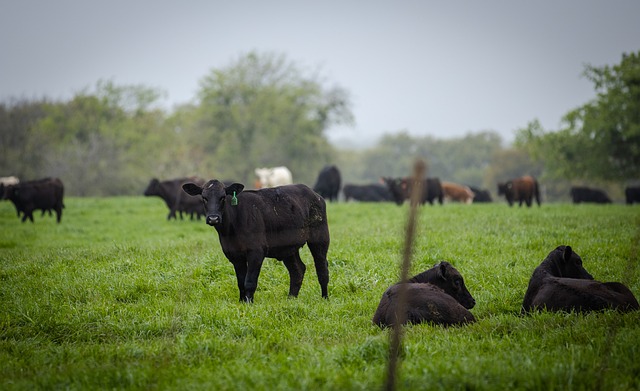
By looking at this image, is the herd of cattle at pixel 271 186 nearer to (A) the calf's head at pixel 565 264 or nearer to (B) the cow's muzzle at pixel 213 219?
(A) the calf's head at pixel 565 264

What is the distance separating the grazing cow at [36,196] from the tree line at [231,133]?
107ft

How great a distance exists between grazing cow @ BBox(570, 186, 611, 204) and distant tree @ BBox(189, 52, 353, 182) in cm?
2932

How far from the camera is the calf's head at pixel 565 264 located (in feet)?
28.3

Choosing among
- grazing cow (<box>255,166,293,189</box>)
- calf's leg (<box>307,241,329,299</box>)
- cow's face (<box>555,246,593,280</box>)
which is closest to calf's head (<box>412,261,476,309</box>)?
cow's face (<box>555,246,593,280</box>)

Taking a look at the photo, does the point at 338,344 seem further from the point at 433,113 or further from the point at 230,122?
the point at 230,122

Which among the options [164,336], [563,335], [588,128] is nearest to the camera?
[563,335]

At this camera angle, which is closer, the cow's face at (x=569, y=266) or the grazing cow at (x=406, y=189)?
the cow's face at (x=569, y=266)

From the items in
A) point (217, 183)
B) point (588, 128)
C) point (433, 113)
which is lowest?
point (217, 183)

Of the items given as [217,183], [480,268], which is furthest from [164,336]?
[480,268]

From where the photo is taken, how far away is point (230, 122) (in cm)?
6806

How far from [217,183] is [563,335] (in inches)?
215

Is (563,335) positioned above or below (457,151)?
below

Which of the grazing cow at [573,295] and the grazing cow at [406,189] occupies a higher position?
the grazing cow at [406,189]

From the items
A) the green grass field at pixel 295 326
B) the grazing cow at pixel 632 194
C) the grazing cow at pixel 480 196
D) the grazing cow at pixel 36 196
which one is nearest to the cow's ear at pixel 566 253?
the green grass field at pixel 295 326
